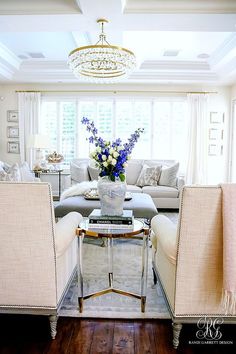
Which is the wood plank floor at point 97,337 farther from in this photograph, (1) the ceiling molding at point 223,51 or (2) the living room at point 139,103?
(1) the ceiling molding at point 223,51

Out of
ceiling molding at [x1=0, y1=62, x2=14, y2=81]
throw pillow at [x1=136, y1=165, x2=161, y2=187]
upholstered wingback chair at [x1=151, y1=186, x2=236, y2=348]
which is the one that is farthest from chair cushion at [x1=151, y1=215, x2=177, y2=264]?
ceiling molding at [x1=0, y1=62, x2=14, y2=81]

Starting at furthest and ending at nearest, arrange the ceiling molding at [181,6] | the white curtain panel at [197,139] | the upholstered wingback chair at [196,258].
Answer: the white curtain panel at [197,139] < the ceiling molding at [181,6] < the upholstered wingback chair at [196,258]

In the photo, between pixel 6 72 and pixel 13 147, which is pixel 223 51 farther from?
pixel 13 147

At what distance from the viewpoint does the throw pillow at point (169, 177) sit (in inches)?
229

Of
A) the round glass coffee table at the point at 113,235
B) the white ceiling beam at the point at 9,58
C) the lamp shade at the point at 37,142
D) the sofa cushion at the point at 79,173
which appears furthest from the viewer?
the lamp shade at the point at 37,142

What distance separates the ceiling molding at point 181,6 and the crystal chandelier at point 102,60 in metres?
0.44

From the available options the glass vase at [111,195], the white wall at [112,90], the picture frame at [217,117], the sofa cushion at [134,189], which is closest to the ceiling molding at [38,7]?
the glass vase at [111,195]

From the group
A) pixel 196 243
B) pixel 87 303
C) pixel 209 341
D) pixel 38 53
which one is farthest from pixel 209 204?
pixel 38 53

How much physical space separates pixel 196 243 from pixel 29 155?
19.7ft

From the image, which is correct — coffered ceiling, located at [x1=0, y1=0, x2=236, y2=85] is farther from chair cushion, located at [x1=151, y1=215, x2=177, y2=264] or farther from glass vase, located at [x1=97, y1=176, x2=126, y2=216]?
chair cushion, located at [x1=151, y1=215, x2=177, y2=264]

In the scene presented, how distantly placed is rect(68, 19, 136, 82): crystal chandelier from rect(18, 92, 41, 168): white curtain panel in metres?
3.05

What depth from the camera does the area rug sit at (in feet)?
7.20

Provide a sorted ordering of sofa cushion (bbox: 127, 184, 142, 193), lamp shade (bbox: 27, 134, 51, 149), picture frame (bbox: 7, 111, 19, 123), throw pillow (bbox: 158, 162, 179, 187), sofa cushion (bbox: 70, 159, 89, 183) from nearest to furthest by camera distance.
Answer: sofa cushion (bbox: 127, 184, 142, 193)
throw pillow (bbox: 158, 162, 179, 187)
sofa cushion (bbox: 70, 159, 89, 183)
lamp shade (bbox: 27, 134, 51, 149)
picture frame (bbox: 7, 111, 19, 123)

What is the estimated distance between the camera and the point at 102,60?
3.74 meters
